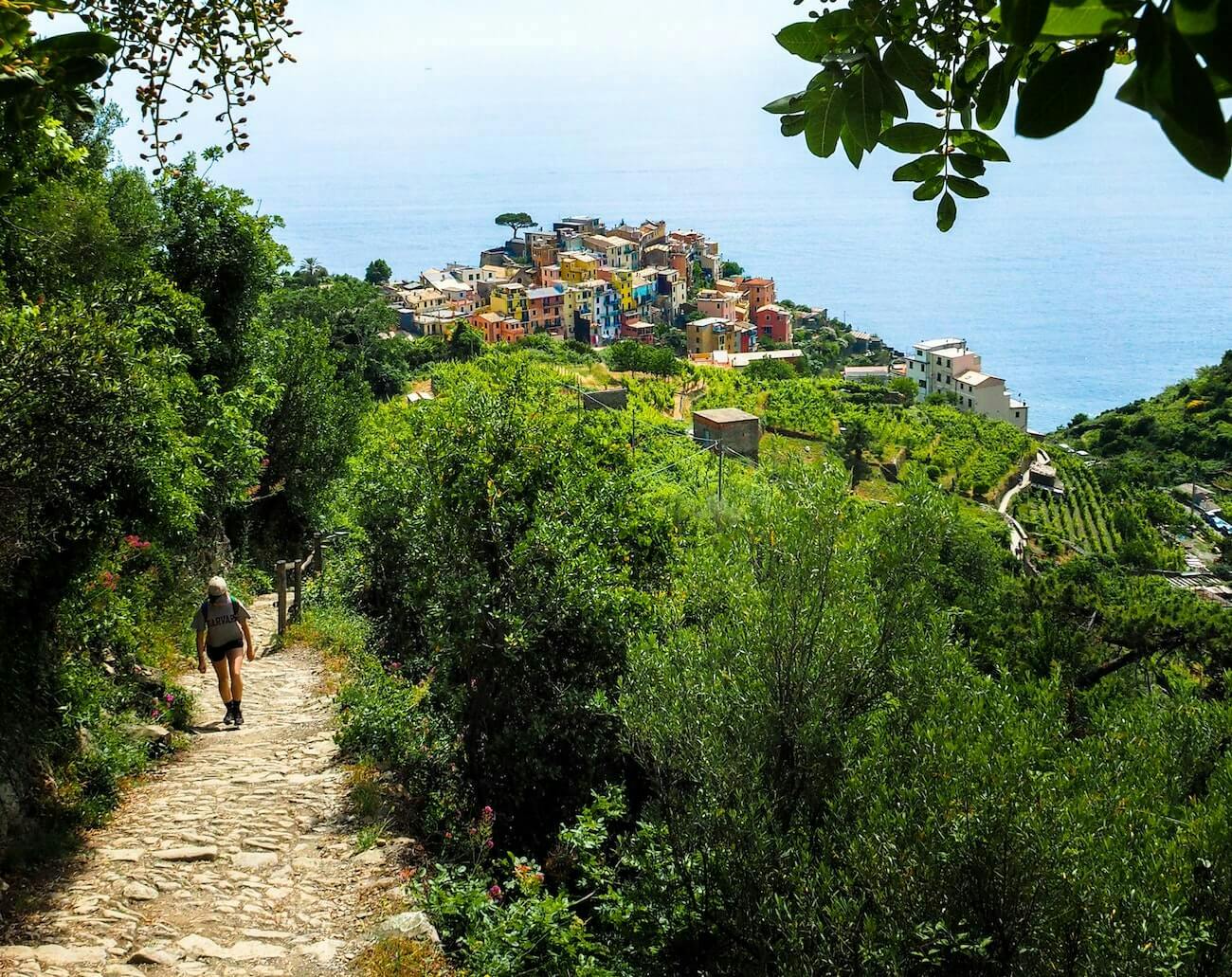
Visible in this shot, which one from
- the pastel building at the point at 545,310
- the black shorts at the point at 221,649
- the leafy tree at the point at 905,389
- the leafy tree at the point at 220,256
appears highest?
the pastel building at the point at 545,310

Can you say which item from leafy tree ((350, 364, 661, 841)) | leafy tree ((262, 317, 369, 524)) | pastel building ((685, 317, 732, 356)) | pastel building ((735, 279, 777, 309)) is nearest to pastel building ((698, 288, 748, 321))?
pastel building ((735, 279, 777, 309))

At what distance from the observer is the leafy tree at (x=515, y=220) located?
104 metres

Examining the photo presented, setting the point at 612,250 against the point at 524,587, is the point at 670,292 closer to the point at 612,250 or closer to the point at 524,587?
the point at 612,250

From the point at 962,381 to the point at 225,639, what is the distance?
2501 inches

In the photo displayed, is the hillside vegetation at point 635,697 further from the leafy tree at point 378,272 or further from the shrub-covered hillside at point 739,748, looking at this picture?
the leafy tree at point 378,272

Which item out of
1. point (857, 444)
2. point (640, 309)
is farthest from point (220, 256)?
point (640, 309)

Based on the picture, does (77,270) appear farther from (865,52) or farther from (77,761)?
(865,52)

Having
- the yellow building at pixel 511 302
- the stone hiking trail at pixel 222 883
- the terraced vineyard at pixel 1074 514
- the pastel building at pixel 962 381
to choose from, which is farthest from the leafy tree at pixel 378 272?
the stone hiking trail at pixel 222 883

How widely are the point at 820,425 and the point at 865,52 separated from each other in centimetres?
4152

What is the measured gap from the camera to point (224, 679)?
251 inches

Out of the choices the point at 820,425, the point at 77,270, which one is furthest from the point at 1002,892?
the point at 820,425

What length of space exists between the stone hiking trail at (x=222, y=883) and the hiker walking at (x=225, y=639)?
0.44m

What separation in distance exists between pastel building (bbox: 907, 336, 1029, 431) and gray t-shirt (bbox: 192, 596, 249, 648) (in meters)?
59.8

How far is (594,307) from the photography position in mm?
73750
